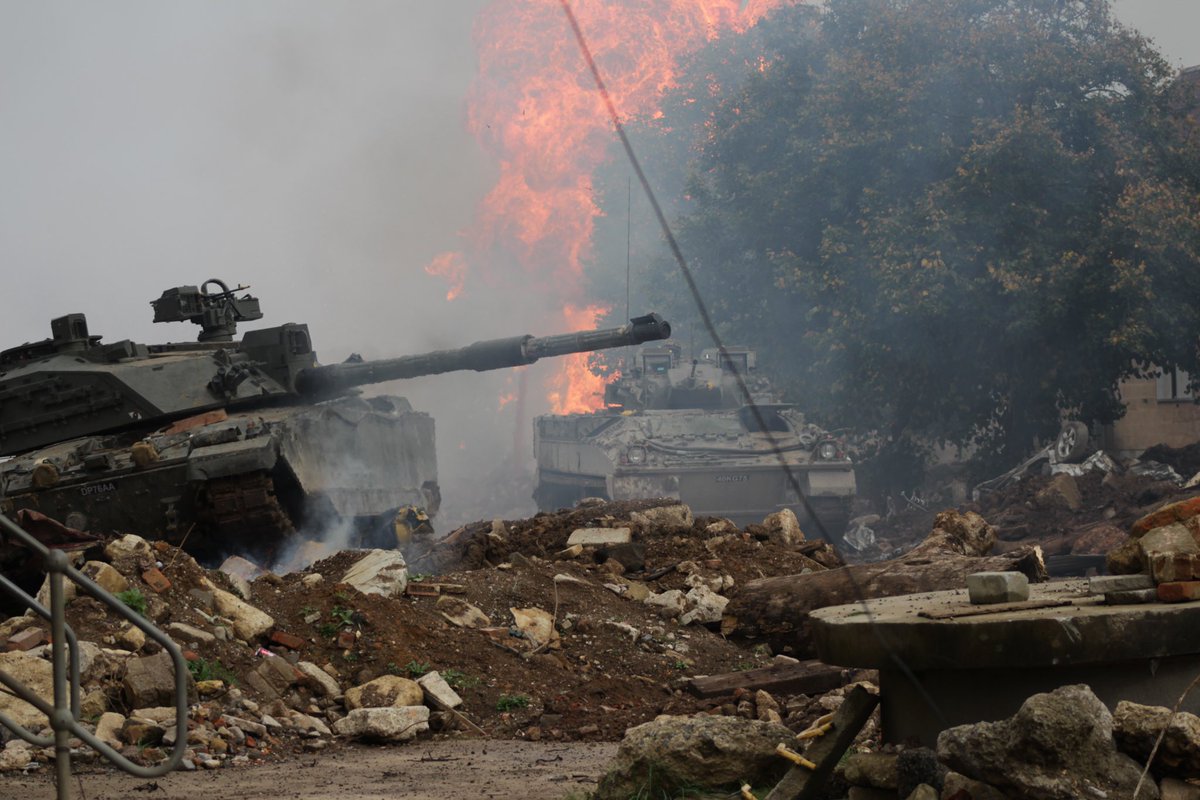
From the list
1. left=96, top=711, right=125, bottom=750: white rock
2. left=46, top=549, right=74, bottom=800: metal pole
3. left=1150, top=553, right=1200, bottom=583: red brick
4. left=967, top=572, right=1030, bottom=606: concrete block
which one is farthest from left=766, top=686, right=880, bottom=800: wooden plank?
left=96, top=711, right=125, bottom=750: white rock

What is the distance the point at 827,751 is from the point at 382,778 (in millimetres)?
2410

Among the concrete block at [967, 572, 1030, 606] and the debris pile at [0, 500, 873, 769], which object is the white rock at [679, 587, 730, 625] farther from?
the concrete block at [967, 572, 1030, 606]

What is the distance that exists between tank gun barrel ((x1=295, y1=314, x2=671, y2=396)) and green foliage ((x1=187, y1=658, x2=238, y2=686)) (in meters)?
6.00

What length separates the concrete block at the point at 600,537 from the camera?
44.0 feet

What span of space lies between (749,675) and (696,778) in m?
3.30

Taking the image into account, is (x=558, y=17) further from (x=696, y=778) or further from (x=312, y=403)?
(x=696, y=778)

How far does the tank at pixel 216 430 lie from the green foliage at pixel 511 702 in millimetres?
→ 4922

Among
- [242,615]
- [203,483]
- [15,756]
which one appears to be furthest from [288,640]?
[203,483]

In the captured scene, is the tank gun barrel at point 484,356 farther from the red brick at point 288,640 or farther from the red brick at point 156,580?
the red brick at point 156,580

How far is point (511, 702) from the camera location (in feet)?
29.9

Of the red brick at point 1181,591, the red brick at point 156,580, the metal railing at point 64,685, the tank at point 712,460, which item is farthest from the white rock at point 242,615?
the tank at point 712,460

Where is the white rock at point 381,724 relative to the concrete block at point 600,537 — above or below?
below

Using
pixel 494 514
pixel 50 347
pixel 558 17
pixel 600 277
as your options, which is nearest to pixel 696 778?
pixel 50 347

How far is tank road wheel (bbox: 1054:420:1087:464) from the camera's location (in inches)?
931
